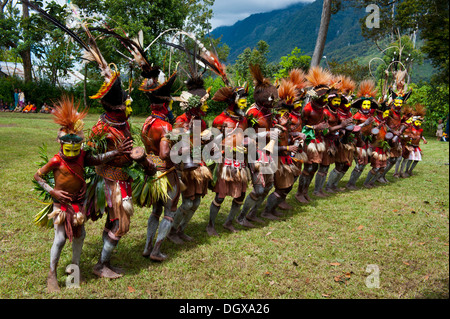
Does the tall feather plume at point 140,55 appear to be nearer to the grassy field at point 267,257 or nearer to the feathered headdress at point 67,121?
the feathered headdress at point 67,121

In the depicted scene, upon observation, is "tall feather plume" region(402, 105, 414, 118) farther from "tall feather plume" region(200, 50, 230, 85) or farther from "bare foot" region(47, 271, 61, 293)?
"bare foot" region(47, 271, 61, 293)

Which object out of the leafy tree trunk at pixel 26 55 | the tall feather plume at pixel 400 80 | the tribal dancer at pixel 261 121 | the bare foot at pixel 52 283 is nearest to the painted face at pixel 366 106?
the tall feather plume at pixel 400 80

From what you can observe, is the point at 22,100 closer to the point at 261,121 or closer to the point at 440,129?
→ the point at 261,121

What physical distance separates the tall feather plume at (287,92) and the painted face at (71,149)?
4125mm

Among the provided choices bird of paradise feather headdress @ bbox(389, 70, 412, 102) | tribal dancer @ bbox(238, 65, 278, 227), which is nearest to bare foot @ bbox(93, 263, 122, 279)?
tribal dancer @ bbox(238, 65, 278, 227)

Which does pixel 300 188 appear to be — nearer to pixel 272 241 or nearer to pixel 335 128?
pixel 335 128

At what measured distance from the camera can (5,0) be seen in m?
28.7

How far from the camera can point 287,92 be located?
6379 mm

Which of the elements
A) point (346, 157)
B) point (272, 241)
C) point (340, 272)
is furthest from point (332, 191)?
point (340, 272)

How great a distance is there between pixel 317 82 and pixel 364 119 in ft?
7.12

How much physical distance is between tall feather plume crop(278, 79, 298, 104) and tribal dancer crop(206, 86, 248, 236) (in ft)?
4.17

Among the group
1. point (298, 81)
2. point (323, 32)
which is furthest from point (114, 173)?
point (323, 32)

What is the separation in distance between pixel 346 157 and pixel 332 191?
41.2 inches
